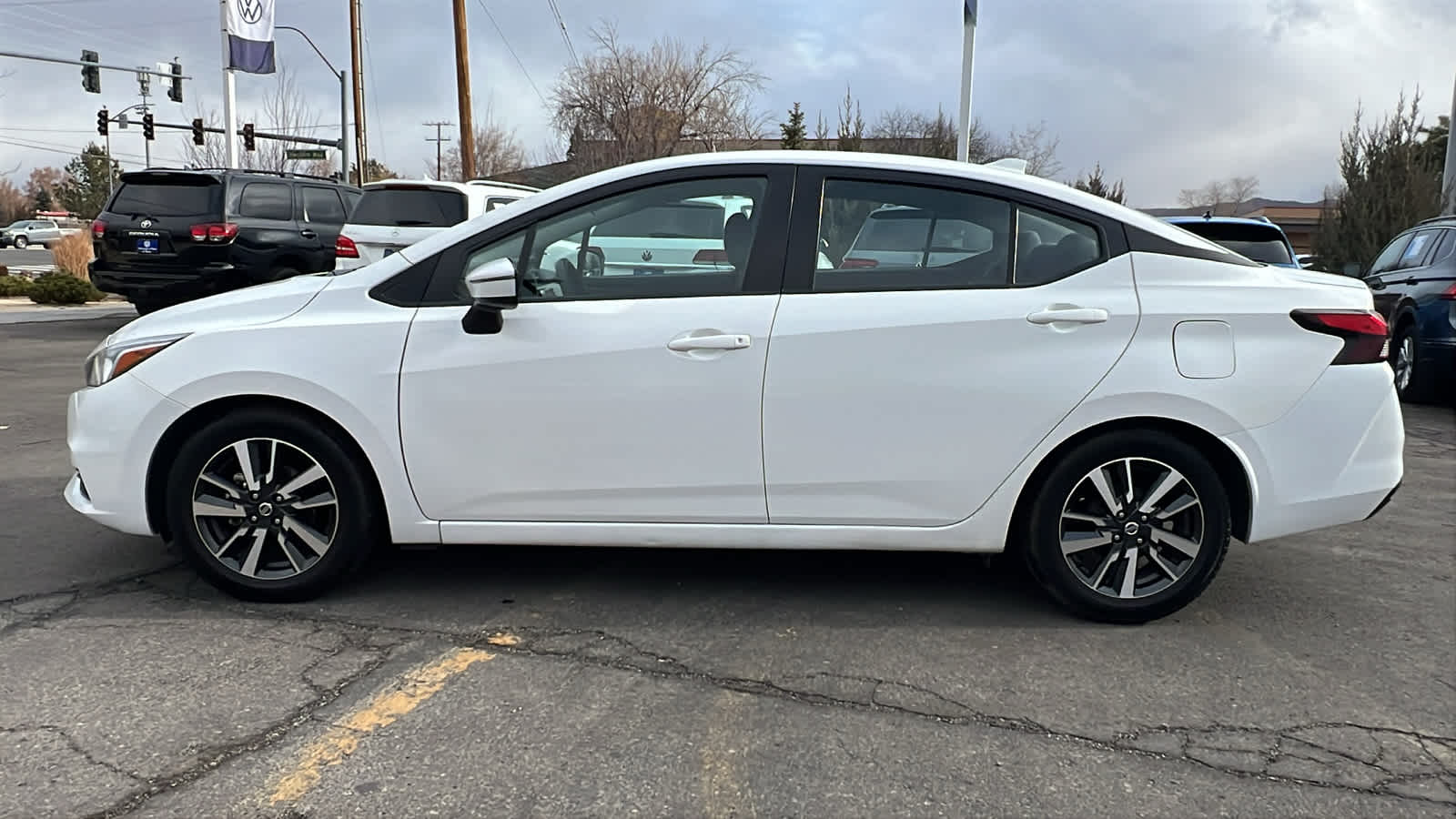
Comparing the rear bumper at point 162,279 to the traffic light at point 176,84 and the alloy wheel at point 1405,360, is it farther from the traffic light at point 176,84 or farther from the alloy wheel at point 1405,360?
the traffic light at point 176,84

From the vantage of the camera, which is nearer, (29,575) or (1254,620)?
(1254,620)

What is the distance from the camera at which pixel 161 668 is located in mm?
3334

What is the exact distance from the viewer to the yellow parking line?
2.69m

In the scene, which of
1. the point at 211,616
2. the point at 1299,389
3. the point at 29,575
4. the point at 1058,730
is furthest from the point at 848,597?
the point at 29,575

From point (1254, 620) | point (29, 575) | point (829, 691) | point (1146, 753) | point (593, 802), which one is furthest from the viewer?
point (29, 575)

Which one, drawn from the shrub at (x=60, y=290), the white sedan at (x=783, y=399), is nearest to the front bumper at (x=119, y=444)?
the white sedan at (x=783, y=399)

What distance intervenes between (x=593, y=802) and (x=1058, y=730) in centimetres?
135

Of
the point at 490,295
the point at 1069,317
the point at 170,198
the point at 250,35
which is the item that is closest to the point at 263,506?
the point at 490,295

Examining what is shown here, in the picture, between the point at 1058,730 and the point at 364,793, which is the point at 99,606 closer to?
the point at 364,793

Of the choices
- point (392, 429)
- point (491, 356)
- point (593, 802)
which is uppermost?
point (491, 356)

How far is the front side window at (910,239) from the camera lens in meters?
3.77

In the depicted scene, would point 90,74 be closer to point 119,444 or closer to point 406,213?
point 406,213

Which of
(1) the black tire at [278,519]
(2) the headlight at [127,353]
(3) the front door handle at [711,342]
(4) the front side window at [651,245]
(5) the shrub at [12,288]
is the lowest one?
(1) the black tire at [278,519]

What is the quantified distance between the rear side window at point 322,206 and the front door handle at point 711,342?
38.9 feet
